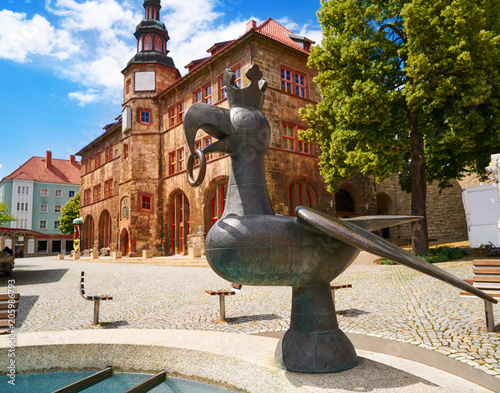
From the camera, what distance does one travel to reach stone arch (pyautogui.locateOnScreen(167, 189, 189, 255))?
25.0 meters

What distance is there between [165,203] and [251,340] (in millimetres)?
23456

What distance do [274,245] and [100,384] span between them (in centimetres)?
192

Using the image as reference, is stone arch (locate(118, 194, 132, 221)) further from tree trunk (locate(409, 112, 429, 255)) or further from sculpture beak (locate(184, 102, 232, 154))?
sculpture beak (locate(184, 102, 232, 154))

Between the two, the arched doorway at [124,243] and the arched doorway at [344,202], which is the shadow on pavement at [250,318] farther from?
the arched doorway at [124,243]

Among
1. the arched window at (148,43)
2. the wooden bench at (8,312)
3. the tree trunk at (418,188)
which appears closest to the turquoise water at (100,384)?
the wooden bench at (8,312)

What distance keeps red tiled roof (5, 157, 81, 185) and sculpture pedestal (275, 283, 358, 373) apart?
2420 inches

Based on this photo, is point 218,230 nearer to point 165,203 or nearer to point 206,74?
point 206,74

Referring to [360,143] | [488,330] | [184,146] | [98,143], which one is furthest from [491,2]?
Result: [98,143]

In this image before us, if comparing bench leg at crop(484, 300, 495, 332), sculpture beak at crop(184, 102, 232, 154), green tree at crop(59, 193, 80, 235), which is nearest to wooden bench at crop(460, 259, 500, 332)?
bench leg at crop(484, 300, 495, 332)

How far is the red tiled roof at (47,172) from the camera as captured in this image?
182 feet

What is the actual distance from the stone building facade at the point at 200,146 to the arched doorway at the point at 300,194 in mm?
60

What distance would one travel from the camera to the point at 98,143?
1503 inches

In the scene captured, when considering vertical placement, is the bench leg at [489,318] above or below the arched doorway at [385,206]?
below

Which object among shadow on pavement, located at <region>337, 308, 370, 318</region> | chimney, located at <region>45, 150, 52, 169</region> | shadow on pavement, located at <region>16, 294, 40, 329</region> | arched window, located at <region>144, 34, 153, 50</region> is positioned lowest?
shadow on pavement, located at <region>337, 308, 370, 318</region>
